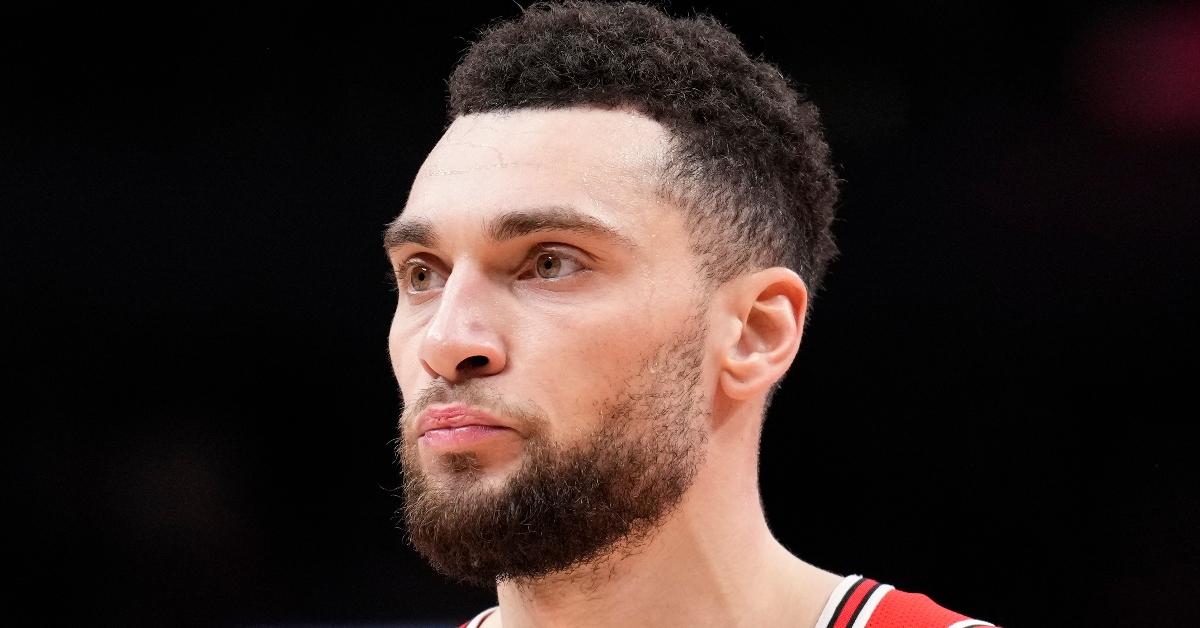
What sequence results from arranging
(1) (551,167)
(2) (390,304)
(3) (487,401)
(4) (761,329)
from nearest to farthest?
(3) (487,401) < (1) (551,167) < (4) (761,329) < (2) (390,304)

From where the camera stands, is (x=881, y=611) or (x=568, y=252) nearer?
(x=568, y=252)

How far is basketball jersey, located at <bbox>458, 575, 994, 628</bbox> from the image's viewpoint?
1.97m

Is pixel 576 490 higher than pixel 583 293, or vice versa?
pixel 583 293

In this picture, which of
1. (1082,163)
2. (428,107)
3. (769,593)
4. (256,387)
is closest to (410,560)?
(256,387)

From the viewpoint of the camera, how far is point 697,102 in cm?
206

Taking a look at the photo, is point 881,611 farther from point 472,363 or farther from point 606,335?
point 472,363

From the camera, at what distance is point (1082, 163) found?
290 centimetres

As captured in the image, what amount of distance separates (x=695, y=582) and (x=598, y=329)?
42 centimetres

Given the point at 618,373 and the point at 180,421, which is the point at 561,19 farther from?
the point at 180,421

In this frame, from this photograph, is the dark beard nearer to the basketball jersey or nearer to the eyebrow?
the eyebrow

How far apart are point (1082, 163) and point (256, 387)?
201 cm

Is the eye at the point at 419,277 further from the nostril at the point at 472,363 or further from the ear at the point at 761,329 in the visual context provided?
the ear at the point at 761,329

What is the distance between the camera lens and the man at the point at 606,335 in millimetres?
1813

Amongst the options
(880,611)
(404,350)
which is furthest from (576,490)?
(880,611)
